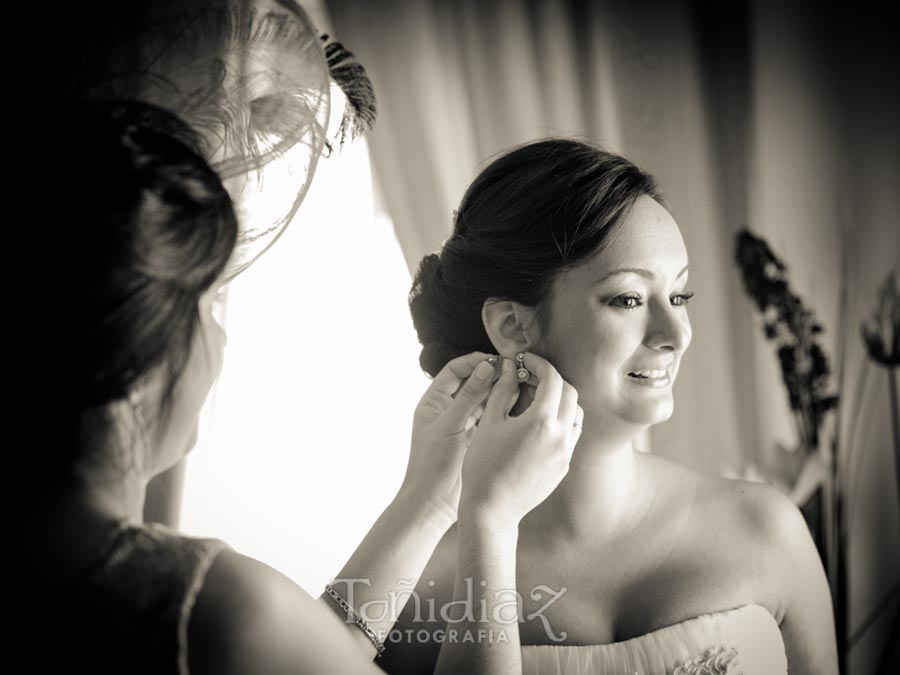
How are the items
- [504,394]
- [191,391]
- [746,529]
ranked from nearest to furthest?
1. [191,391]
2. [504,394]
3. [746,529]

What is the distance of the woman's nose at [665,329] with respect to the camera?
1.12 m

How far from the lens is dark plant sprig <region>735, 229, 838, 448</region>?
162 centimetres

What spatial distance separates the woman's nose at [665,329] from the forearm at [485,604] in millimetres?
344

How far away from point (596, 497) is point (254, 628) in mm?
669

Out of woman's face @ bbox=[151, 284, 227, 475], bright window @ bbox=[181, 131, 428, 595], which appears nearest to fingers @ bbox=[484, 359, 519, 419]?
bright window @ bbox=[181, 131, 428, 595]

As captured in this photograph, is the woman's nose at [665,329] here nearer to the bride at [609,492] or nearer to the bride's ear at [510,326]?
the bride at [609,492]

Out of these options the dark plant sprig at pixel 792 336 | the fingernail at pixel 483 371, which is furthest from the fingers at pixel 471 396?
the dark plant sprig at pixel 792 336

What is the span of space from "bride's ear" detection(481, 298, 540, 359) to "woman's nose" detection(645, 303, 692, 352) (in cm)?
17

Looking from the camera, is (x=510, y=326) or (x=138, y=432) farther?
(x=510, y=326)

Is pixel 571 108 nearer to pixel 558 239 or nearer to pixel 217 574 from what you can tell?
pixel 558 239

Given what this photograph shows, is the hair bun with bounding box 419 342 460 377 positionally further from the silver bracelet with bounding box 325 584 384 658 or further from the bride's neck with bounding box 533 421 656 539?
the silver bracelet with bounding box 325 584 384 658

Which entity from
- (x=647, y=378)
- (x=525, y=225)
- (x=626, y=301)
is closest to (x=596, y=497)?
(x=647, y=378)

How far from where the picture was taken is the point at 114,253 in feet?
2.23

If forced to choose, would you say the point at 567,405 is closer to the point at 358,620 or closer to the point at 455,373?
the point at 455,373
